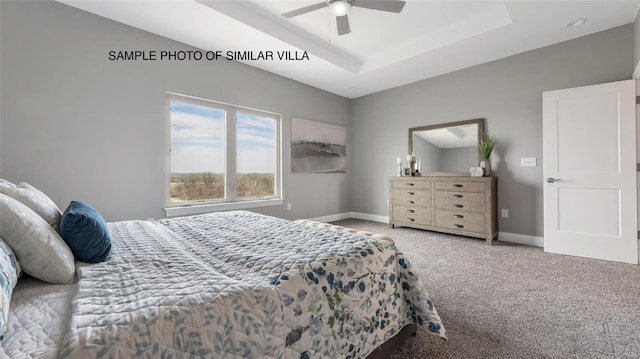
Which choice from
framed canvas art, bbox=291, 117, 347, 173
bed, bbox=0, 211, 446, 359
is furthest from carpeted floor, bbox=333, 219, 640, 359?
framed canvas art, bbox=291, 117, 347, 173

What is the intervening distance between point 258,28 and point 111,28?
4.93ft

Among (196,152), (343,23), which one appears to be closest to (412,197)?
(343,23)

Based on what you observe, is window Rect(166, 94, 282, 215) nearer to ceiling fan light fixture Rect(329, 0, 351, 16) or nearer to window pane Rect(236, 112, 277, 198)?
window pane Rect(236, 112, 277, 198)

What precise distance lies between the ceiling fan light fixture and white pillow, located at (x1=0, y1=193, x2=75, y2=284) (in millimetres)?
2391

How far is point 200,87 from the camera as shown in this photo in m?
3.34

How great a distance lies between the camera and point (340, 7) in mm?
2227

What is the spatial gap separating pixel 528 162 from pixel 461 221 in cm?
115

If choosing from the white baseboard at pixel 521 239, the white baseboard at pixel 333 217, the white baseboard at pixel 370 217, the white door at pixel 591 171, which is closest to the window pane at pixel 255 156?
the white baseboard at pixel 333 217

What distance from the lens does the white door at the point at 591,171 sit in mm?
2693

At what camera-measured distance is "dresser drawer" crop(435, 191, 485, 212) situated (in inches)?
139

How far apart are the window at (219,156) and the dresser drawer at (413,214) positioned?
1.98m

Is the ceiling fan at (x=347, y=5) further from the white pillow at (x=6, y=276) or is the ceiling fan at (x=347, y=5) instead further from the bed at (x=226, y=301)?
the white pillow at (x=6, y=276)

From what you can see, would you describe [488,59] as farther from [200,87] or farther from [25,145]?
[25,145]

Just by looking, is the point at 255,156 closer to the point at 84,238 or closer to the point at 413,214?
the point at 413,214
